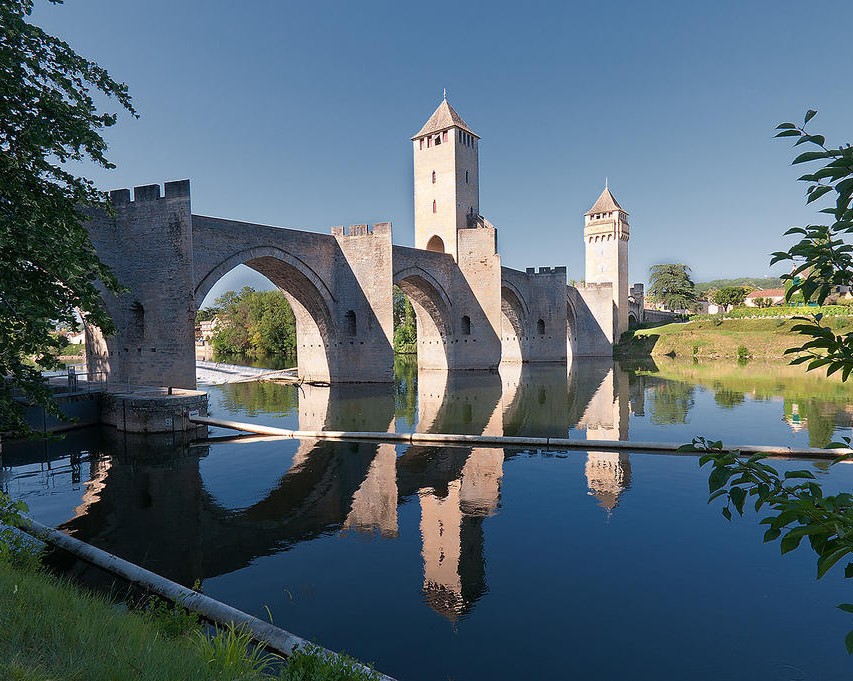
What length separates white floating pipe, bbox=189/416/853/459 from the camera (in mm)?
11321

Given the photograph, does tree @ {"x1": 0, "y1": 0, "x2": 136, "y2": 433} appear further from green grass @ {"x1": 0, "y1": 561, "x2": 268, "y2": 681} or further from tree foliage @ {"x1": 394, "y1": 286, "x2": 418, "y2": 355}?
tree foliage @ {"x1": 394, "y1": 286, "x2": 418, "y2": 355}

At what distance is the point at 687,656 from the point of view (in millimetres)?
5004

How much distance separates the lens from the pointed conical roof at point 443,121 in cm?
3494

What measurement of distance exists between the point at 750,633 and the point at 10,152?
9188 millimetres

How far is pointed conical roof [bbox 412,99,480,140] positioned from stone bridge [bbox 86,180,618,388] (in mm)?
6693

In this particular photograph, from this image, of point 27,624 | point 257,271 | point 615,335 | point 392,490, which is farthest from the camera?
point 615,335

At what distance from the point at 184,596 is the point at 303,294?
70.9ft

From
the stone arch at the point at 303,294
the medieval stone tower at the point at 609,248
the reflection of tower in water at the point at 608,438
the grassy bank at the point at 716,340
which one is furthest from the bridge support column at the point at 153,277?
the medieval stone tower at the point at 609,248

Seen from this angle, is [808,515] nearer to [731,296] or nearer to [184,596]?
[184,596]

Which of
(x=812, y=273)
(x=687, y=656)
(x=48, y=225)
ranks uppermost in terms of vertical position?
(x=48, y=225)

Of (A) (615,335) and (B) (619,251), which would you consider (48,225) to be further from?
(B) (619,251)

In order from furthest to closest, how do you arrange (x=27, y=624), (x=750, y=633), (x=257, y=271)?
(x=257, y=271), (x=750, y=633), (x=27, y=624)

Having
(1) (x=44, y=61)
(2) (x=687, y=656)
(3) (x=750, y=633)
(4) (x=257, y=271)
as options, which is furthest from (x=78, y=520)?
(4) (x=257, y=271)

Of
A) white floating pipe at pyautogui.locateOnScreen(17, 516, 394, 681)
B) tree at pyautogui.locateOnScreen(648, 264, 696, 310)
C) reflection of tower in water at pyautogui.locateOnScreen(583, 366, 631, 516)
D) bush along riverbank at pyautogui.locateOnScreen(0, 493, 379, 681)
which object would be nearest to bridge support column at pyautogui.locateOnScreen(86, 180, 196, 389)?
white floating pipe at pyautogui.locateOnScreen(17, 516, 394, 681)
